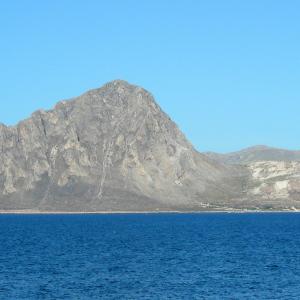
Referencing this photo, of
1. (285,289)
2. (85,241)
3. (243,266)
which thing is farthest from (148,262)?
(85,241)

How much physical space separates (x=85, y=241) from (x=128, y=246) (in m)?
20.8

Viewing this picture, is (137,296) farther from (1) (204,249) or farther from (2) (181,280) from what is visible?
(1) (204,249)

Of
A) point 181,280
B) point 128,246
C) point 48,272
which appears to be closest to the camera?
point 181,280

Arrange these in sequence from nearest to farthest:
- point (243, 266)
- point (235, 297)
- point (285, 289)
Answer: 1. point (235, 297)
2. point (285, 289)
3. point (243, 266)

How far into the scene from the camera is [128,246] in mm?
166250

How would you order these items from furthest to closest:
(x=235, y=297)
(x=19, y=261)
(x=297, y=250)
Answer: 1. (x=297, y=250)
2. (x=19, y=261)
3. (x=235, y=297)

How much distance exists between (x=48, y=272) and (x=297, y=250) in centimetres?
6245

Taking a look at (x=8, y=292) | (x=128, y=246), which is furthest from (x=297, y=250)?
(x=8, y=292)

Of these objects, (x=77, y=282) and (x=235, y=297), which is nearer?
(x=235, y=297)

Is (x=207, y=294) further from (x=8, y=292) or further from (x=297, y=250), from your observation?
(x=297, y=250)

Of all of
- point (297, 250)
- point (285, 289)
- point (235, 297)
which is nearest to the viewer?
point (235, 297)

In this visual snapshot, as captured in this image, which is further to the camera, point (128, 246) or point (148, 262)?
point (128, 246)

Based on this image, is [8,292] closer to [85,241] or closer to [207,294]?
[207,294]

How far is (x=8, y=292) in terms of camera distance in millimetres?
90250
